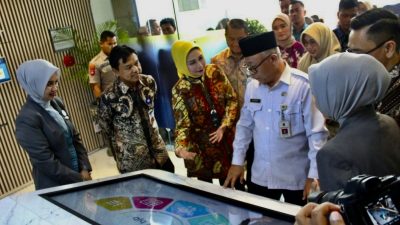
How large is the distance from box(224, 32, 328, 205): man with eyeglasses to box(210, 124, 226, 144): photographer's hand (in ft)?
1.04

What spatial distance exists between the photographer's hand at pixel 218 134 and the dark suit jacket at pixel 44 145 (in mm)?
944

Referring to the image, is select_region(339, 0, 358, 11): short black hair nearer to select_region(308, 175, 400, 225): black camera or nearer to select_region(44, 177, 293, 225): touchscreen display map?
select_region(44, 177, 293, 225): touchscreen display map

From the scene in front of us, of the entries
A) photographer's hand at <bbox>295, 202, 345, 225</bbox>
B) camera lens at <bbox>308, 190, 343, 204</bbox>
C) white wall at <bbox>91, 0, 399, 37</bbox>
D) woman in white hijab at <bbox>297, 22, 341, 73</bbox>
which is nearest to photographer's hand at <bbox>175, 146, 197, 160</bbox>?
woman in white hijab at <bbox>297, 22, 341, 73</bbox>

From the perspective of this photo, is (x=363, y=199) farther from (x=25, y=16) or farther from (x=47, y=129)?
(x=25, y=16)

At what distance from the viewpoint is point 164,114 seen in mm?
4809

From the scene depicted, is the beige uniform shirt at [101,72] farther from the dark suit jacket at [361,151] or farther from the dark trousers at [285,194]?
the dark suit jacket at [361,151]

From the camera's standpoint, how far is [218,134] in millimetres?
2209

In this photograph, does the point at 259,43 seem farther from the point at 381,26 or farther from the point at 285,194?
the point at 285,194

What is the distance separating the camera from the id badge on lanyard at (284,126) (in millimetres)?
1759

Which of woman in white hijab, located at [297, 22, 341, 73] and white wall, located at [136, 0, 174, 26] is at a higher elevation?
white wall, located at [136, 0, 174, 26]

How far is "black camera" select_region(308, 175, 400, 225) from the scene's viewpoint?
23.9 inches

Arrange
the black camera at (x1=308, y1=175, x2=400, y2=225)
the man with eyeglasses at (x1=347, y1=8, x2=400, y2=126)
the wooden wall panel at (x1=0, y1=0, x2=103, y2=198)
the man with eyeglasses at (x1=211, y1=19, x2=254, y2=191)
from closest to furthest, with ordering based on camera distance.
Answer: the black camera at (x1=308, y1=175, x2=400, y2=225)
the man with eyeglasses at (x1=347, y1=8, x2=400, y2=126)
the man with eyeglasses at (x1=211, y1=19, x2=254, y2=191)
the wooden wall panel at (x1=0, y1=0, x2=103, y2=198)

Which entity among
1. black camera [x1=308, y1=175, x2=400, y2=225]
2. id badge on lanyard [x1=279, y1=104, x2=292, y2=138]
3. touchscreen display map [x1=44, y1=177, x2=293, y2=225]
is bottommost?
touchscreen display map [x1=44, y1=177, x2=293, y2=225]

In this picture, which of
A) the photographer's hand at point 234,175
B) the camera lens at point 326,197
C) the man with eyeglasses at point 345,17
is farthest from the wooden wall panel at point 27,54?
the camera lens at point 326,197
